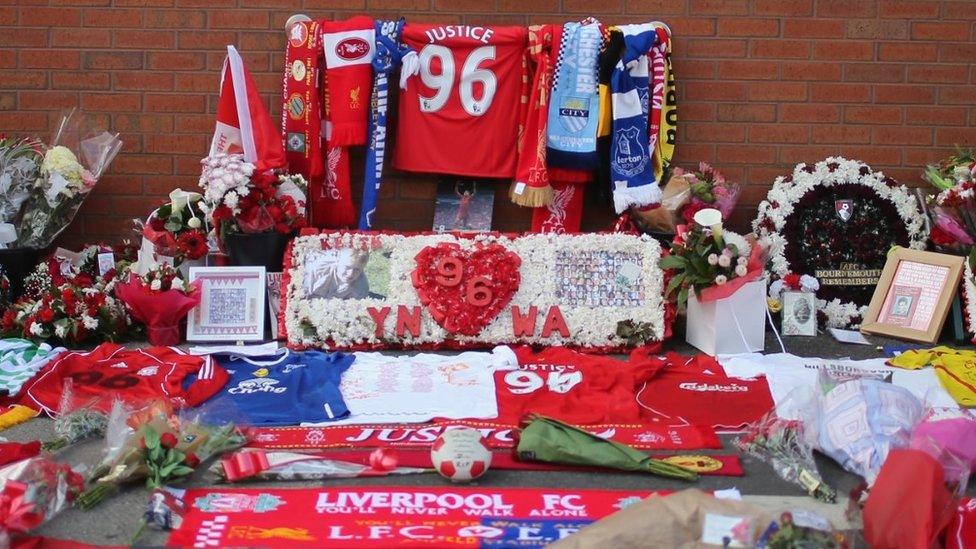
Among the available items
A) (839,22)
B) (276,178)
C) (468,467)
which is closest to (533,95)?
(276,178)

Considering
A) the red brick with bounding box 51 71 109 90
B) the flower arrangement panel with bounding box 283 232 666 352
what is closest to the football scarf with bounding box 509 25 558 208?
the flower arrangement panel with bounding box 283 232 666 352

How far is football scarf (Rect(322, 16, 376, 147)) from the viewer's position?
19.6 feet

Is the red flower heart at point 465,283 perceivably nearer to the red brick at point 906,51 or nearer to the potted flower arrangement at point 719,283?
the potted flower arrangement at point 719,283

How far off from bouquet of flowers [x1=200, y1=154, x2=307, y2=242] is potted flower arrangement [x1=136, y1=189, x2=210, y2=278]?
5.2 inches

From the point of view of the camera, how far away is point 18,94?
6.32 m

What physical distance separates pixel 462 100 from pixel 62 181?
224cm

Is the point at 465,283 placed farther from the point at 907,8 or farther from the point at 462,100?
the point at 907,8

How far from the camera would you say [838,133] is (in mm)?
6414

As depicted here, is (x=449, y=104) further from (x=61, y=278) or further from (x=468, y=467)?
(x=468, y=467)

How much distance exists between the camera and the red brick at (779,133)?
640cm

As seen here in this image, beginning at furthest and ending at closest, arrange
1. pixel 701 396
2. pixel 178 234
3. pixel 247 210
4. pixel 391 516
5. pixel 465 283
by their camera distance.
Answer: pixel 178 234 < pixel 247 210 < pixel 465 283 < pixel 701 396 < pixel 391 516

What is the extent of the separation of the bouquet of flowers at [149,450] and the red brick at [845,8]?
437 centimetres

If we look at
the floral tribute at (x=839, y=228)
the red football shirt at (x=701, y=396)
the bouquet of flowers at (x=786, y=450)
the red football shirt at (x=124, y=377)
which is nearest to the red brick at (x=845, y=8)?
the floral tribute at (x=839, y=228)

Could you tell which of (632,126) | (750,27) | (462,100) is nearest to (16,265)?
(462,100)
